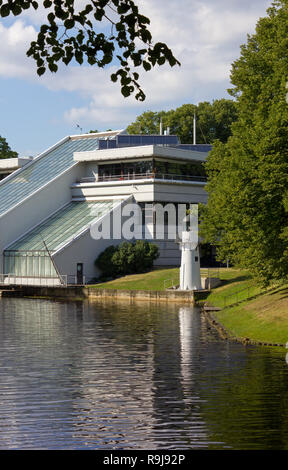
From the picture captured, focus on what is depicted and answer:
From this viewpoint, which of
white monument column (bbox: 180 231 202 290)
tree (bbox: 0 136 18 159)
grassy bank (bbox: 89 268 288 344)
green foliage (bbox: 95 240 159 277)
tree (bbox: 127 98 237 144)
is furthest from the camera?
tree (bbox: 0 136 18 159)

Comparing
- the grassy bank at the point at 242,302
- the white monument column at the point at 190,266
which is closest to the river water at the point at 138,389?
the grassy bank at the point at 242,302

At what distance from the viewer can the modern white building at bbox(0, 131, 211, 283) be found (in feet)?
237

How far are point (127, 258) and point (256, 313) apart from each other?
3250 centimetres

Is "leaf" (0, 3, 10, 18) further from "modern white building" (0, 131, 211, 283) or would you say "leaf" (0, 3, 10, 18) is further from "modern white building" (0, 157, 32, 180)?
"modern white building" (0, 157, 32, 180)

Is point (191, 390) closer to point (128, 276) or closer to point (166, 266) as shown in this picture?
point (128, 276)

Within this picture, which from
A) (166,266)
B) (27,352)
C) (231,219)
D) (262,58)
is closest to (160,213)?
(166,266)

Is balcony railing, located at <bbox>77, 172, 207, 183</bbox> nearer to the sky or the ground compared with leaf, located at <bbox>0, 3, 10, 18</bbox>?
nearer to the sky

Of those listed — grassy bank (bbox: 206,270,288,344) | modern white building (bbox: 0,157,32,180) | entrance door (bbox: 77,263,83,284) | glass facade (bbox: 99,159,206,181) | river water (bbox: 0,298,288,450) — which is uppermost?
modern white building (bbox: 0,157,32,180)

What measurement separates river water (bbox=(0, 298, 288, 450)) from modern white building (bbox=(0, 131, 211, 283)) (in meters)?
32.8

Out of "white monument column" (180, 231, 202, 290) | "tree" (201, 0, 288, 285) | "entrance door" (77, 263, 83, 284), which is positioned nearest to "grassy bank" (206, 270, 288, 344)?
"tree" (201, 0, 288, 285)

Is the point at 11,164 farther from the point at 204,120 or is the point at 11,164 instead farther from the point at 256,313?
the point at 256,313

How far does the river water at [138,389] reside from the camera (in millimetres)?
16562

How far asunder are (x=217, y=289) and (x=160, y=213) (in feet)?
71.2

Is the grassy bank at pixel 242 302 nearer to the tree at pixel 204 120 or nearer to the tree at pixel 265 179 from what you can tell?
the tree at pixel 265 179
